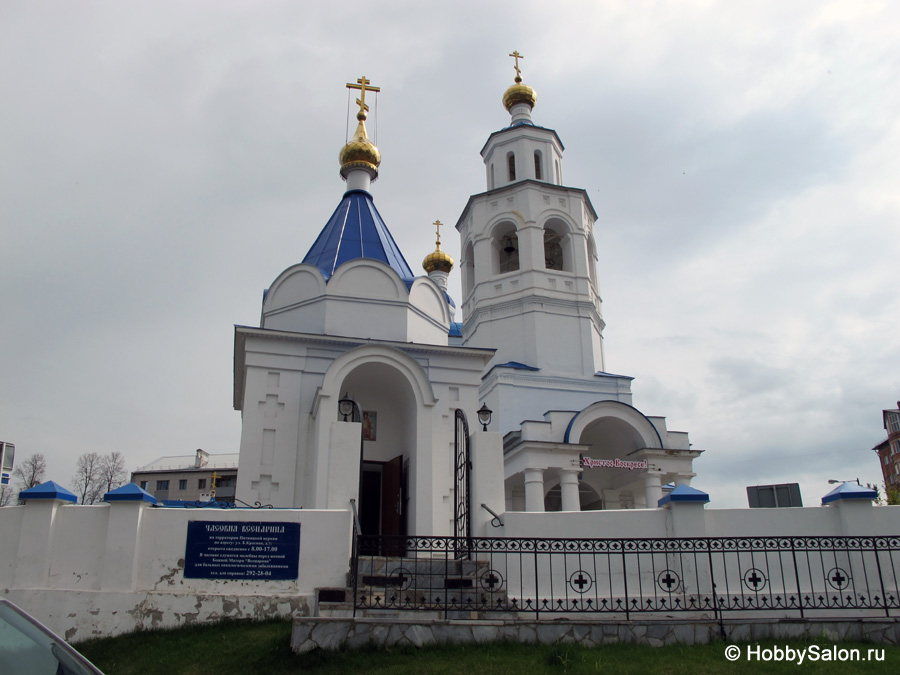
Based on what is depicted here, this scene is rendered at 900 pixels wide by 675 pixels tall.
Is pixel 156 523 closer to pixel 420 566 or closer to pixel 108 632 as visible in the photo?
pixel 108 632

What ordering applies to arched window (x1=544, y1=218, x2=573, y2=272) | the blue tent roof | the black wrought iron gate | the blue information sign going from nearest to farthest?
1. the blue information sign
2. the black wrought iron gate
3. the blue tent roof
4. arched window (x1=544, y1=218, x2=573, y2=272)

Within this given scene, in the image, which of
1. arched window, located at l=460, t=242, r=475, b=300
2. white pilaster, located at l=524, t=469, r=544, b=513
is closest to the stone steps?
white pilaster, located at l=524, t=469, r=544, b=513

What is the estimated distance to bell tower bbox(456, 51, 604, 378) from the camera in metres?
21.8

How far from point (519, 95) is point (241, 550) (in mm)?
20447

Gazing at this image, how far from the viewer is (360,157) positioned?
54.5ft

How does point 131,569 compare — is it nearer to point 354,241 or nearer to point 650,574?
point 650,574

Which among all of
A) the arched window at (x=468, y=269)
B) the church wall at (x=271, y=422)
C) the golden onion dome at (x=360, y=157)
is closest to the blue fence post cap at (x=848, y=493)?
the church wall at (x=271, y=422)

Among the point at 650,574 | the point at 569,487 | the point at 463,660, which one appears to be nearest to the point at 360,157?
the point at 569,487

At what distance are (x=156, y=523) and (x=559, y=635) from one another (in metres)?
4.70

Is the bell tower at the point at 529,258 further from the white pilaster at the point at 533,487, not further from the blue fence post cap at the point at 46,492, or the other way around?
the blue fence post cap at the point at 46,492

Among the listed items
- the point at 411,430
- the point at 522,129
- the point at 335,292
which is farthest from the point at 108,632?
the point at 522,129

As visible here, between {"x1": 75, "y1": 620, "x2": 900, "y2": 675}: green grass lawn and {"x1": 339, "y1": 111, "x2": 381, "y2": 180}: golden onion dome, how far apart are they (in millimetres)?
11732

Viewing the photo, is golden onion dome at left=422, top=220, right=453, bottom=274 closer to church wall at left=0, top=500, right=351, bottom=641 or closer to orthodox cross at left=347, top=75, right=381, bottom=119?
orthodox cross at left=347, top=75, right=381, bottom=119

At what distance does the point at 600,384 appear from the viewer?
21438 mm
